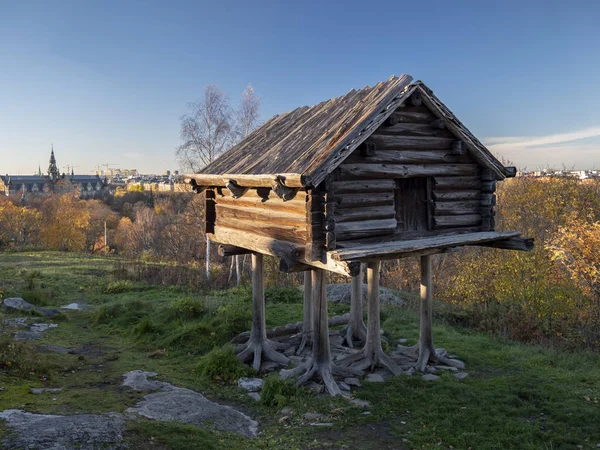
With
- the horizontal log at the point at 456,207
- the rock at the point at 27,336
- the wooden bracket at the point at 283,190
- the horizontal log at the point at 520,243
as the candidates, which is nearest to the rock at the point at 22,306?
the rock at the point at 27,336

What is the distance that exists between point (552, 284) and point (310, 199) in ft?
40.0

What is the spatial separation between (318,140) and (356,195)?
3.61ft

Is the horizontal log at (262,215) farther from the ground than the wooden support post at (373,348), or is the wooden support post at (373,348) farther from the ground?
the horizontal log at (262,215)

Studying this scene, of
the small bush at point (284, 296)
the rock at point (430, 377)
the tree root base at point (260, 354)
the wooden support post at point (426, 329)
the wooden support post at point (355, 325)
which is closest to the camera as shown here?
the rock at point (430, 377)

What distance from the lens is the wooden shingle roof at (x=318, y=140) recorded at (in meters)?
7.11

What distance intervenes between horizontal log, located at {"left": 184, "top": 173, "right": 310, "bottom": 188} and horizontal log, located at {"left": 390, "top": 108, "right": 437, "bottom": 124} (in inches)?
88.1

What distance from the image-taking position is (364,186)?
777 centimetres

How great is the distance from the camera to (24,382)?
785cm

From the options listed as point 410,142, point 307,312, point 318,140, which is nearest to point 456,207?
point 410,142

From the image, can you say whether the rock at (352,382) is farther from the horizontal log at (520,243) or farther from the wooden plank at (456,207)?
the horizontal log at (520,243)

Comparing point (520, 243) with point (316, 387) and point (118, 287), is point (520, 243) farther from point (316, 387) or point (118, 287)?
point (118, 287)

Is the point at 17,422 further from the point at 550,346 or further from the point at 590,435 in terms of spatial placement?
the point at 550,346

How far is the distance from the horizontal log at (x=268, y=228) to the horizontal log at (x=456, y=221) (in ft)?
8.88

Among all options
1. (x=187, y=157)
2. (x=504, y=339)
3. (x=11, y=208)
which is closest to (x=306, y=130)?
(x=504, y=339)
